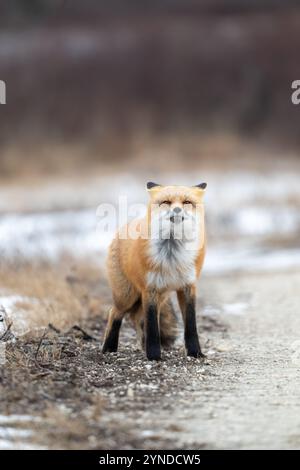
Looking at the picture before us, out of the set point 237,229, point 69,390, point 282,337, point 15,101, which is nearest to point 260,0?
point 15,101

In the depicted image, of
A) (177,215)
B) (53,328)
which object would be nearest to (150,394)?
(177,215)

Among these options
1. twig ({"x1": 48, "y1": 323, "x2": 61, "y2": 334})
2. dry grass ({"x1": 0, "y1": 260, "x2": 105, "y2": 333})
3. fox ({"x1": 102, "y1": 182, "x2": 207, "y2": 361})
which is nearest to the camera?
fox ({"x1": 102, "y1": 182, "x2": 207, "y2": 361})

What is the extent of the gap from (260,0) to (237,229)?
22.0 metres

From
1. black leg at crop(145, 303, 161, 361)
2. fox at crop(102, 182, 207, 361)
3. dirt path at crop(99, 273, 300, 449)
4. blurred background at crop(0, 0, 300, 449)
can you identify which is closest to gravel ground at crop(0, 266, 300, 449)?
dirt path at crop(99, 273, 300, 449)

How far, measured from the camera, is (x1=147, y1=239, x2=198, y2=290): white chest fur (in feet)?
25.0

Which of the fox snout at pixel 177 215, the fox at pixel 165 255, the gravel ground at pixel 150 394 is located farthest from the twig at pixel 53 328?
the fox snout at pixel 177 215

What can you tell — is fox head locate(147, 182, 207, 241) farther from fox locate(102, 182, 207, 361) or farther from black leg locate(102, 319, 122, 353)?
black leg locate(102, 319, 122, 353)

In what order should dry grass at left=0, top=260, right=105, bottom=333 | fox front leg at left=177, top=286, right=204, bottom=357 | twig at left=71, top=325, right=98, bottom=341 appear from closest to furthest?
fox front leg at left=177, top=286, right=204, bottom=357 → twig at left=71, top=325, right=98, bottom=341 → dry grass at left=0, top=260, right=105, bottom=333

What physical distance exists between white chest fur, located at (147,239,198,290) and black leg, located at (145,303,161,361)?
0.22 meters

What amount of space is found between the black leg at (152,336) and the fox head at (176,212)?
644mm

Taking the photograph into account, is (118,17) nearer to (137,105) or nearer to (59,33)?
(59,33)

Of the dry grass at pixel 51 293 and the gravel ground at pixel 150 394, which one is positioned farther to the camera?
the dry grass at pixel 51 293

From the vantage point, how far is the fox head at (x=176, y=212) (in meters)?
7.38

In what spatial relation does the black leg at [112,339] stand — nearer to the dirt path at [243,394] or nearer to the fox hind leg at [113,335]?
the fox hind leg at [113,335]
